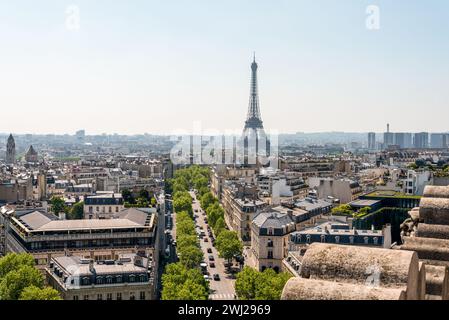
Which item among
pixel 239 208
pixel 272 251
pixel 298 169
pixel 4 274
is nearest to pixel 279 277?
pixel 272 251

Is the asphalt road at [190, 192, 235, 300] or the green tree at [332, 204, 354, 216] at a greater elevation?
the green tree at [332, 204, 354, 216]

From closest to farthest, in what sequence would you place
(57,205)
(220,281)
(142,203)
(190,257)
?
1. (190,257)
2. (220,281)
3. (142,203)
4. (57,205)

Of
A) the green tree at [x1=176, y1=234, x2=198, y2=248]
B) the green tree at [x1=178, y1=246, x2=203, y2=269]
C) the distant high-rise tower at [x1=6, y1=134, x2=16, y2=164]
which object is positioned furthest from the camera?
the distant high-rise tower at [x1=6, y1=134, x2=16, y2=164]

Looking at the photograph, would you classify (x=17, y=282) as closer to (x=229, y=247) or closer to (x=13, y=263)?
(x=13, y=263)

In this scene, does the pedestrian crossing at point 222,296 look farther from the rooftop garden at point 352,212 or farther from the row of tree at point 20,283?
the rooftop garden at point 352,212

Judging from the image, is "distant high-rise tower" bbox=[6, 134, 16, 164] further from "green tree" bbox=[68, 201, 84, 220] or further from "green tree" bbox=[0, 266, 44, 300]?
"green tree" bbox=[0, 266, 44, 300]

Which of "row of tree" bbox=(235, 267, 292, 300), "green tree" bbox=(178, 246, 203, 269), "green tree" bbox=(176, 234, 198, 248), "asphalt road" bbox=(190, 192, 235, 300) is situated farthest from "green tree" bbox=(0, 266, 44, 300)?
"green tree" bbox=(176, 234, 198, 248)

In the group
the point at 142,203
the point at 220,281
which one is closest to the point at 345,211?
the point at 220,281

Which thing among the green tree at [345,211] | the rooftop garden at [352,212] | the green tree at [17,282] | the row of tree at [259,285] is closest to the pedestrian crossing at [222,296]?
the row of tree at [259,285]
